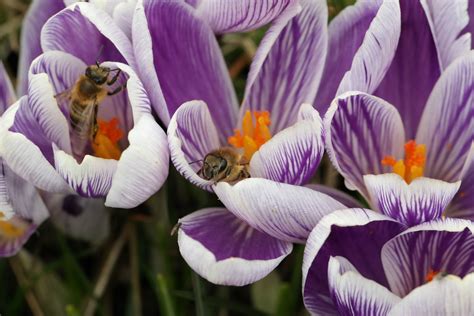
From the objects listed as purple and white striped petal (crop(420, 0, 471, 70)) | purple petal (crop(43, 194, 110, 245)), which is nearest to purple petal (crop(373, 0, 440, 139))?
purple and white striped petal (crop(420, 0, 471, 70))

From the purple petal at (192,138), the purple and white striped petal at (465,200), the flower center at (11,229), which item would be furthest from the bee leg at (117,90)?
the purple and white striped petal at (465,200)

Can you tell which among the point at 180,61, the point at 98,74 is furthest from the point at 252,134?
the point at 98,74

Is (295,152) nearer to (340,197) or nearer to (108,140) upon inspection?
(340,197)

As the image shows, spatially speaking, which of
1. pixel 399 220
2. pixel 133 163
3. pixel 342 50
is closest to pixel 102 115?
pixel 133 163

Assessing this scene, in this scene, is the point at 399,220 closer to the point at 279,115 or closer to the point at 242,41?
the point at 279,115

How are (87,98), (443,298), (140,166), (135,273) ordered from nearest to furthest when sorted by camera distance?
(443,298)
(140,166)
(87,98)
(135,273)

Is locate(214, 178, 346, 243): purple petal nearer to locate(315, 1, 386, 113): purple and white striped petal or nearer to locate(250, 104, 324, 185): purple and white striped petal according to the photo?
locate(250, 104, 324, 185): purple and white striped petal
